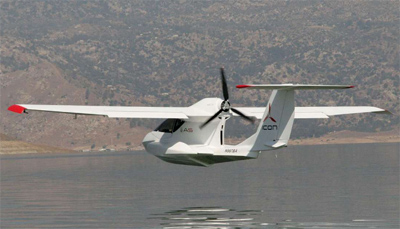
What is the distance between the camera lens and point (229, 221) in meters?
39.5

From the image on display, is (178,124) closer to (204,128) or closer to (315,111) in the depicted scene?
(204,128)

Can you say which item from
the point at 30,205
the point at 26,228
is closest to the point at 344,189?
the point at 30,205

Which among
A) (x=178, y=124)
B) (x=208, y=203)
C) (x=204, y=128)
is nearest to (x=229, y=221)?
→ (x=208, y=203)

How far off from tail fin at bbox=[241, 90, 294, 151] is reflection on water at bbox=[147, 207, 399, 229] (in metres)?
7.64

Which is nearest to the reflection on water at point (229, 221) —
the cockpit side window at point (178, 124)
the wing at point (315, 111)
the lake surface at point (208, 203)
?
the lake surface at point (208, 203)

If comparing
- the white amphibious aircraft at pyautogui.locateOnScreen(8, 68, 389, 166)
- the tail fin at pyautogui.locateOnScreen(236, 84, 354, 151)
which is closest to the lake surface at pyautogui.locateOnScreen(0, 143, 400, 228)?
the white amphibious aircraft at pyautogui.locateOnScreen(8, 68, 389, 166)

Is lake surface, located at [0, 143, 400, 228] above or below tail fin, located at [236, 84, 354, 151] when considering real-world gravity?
below

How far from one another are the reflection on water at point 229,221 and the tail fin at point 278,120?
7637mm

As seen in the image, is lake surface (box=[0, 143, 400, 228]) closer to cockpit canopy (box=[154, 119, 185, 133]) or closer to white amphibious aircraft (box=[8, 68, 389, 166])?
white amphibious aircraft (box=[8, 68, 389, 166])

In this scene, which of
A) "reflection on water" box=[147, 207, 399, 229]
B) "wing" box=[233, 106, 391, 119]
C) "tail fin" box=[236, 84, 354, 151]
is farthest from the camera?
"wing" box=[233, 106, 391, 119]

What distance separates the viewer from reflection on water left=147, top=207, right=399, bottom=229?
3712 cm

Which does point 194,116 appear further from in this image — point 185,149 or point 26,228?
point 26,228

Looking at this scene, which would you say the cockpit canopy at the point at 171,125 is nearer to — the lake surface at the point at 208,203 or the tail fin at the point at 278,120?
the lake surface at the point at 208,203

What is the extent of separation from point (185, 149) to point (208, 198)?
181 inches
